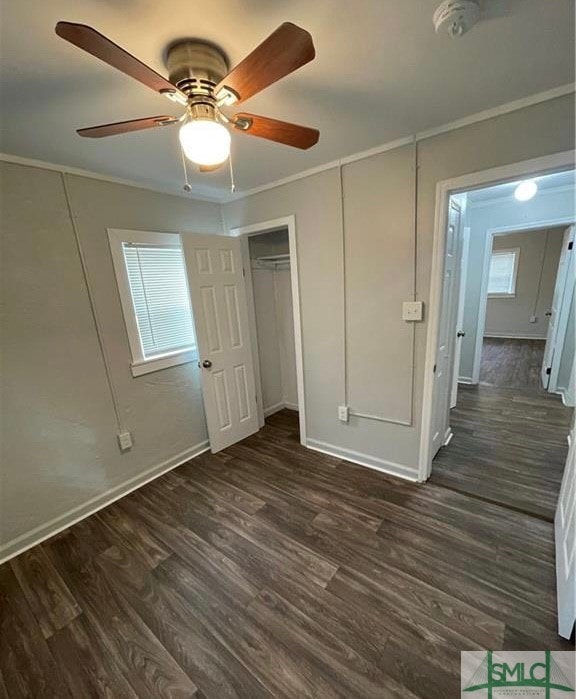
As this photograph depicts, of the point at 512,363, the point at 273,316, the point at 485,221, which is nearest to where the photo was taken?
the point at 273,316

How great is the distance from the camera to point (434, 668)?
1.18m

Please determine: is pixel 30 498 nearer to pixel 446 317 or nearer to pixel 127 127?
pixel 127 127

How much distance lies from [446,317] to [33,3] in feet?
8.60

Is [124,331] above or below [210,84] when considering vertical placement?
below

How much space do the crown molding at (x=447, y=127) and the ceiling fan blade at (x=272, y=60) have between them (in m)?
1.28

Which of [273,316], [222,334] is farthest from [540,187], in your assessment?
[222,334]

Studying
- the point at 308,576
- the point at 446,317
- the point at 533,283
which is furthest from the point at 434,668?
the point at 533,283

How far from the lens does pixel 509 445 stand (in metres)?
2.68

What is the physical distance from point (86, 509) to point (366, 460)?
2.22 metres

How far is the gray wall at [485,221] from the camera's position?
349cm

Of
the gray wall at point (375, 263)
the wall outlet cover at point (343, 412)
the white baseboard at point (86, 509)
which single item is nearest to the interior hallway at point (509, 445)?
the gray wall at point (375, 263)

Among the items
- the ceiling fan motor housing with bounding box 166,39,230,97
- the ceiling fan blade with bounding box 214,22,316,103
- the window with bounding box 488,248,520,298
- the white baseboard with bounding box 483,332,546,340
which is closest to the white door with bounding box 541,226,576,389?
the window with bounding box 488,248,520,298

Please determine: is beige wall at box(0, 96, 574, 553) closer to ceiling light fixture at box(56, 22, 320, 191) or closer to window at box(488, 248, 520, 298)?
ceiling light fixture at box(56, 22, 320, 191)

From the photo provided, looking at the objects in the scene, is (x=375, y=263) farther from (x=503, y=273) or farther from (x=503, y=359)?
(x=503, y=273)
